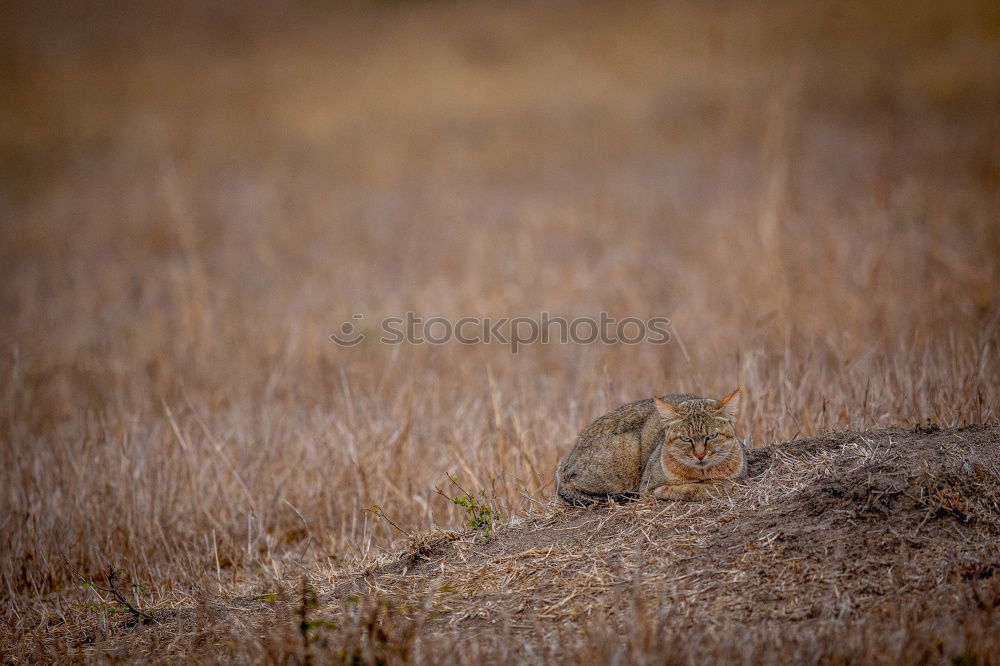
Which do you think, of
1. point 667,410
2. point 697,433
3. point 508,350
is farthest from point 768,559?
point 508,350

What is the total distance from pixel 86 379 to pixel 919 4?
22.4 metres

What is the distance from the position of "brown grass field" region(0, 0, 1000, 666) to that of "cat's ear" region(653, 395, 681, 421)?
0.39 m

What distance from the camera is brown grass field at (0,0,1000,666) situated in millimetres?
3332

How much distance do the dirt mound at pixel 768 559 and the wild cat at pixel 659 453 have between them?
0.35ft

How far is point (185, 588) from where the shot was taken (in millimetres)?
4723

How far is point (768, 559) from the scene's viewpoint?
333 centimetres

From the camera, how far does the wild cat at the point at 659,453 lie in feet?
12.3

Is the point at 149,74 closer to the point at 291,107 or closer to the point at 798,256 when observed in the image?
the point at 291,107

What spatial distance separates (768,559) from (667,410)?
77 centimetres

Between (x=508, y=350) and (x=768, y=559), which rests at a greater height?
(x=508, y=350)

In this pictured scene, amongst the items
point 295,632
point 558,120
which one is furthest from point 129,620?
point 558,120

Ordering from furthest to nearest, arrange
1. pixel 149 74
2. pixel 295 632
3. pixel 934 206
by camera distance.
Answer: pixel 149 74, pixel 934 206, pixel 295 632

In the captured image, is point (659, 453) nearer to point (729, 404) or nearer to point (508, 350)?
point (729, 404)

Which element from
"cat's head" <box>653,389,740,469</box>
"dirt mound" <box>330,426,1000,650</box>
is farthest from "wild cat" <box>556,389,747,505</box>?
"dirt mound" <box>330,426,1000,650</box>
